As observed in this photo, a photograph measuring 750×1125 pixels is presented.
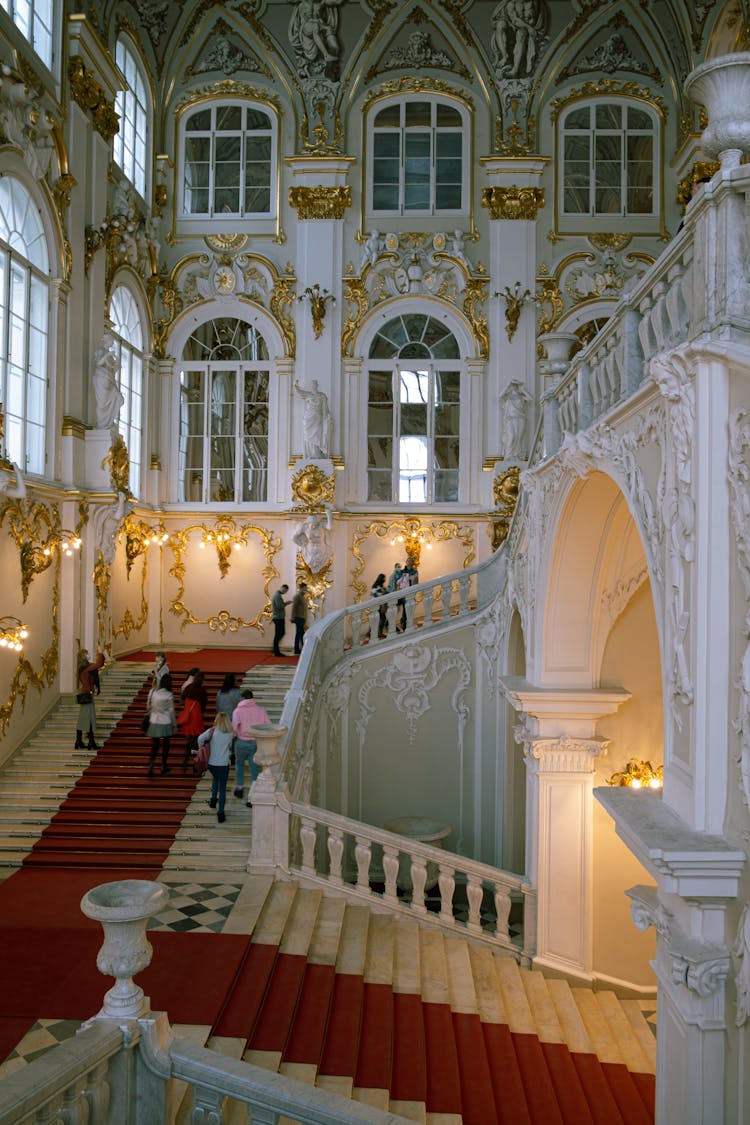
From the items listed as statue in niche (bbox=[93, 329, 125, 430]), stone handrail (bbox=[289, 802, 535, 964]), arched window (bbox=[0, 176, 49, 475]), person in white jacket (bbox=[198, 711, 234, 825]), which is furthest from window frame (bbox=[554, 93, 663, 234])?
stone handrail (bbox=[289, 802, 535, 964])

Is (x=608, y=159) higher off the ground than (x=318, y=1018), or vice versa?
(x=608, y=159)

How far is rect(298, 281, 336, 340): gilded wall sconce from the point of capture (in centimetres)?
1875

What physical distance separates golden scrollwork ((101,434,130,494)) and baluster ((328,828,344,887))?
732 cm

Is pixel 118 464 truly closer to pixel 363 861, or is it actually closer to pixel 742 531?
pixel 363 861

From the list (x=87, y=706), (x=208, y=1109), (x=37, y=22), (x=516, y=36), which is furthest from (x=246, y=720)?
(x=516, y=36)

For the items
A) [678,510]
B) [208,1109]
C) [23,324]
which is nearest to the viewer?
[208,1109]

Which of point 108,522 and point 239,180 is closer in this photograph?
point 108,522

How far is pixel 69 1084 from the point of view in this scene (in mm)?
3982

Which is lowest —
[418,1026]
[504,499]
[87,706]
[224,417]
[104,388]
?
[418,1026]

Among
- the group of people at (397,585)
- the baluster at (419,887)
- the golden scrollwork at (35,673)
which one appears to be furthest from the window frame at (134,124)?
the baluster at (419,887)

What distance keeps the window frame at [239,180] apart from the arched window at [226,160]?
2 cm

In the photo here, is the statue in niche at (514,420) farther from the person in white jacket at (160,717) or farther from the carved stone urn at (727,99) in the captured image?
the carved stone urn at (727,99)

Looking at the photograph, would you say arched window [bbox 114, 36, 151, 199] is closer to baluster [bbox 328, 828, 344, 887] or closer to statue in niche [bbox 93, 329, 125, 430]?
statue in niche [bbox 93, 329, 125, 430]

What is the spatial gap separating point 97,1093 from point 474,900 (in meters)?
6.90
